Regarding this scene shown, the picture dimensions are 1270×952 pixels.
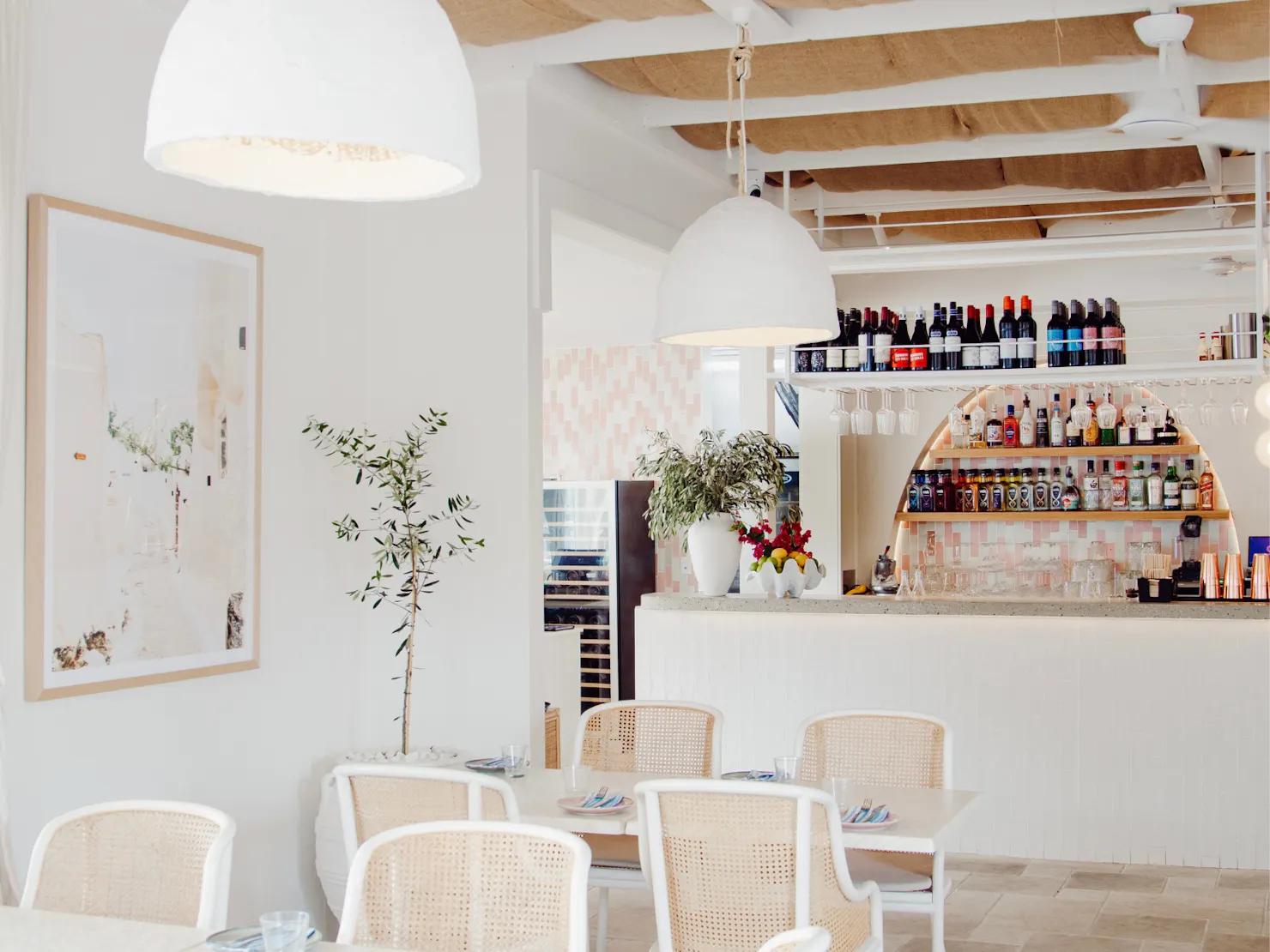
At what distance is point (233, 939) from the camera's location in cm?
234

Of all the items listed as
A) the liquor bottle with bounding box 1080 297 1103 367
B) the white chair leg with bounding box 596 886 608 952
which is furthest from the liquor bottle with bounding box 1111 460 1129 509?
the white chair leg with bounding box 596 886 608 952

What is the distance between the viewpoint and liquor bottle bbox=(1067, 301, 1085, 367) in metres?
6.05

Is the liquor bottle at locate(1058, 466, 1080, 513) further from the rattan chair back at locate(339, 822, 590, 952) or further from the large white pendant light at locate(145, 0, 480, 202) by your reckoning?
the large white pendant light at locate(145, 0, 480, 202)

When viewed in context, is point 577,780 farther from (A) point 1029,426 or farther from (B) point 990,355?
(A) point 1029,426

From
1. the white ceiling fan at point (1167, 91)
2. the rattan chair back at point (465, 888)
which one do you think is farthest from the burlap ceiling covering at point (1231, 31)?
the rattan chair back at point (465, 888)

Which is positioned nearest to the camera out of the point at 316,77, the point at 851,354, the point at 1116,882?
the point at 316,77

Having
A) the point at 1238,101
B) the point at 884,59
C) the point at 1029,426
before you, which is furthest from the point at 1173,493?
the point at 884,59

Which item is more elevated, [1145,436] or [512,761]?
[1145,436]

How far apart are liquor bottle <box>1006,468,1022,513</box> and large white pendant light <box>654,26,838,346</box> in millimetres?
5383

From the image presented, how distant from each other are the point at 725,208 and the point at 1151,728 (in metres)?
3.47

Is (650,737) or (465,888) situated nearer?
(465,888)

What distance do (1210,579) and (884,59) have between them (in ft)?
10.2

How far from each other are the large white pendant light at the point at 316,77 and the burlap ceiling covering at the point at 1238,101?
14.4 feet

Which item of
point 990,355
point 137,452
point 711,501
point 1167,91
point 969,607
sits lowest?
point 969,607
